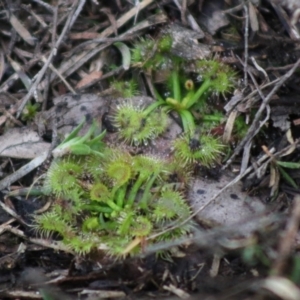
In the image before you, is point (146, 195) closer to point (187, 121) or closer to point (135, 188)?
point (135, 188)

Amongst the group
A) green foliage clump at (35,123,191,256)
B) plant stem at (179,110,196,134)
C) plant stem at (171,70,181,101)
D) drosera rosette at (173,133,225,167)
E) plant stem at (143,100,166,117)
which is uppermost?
plant stem at (171,70,181,101)

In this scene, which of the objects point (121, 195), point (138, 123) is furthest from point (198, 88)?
point (121, 195)

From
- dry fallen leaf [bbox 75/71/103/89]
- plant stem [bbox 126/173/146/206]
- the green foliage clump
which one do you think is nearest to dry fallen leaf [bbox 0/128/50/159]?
the green foliage clump

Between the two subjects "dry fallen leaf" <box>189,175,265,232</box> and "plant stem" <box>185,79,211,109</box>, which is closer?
"dry fallen leaf" <box>189,175,265,232</box>

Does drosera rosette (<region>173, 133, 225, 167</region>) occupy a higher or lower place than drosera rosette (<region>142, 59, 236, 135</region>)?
lower

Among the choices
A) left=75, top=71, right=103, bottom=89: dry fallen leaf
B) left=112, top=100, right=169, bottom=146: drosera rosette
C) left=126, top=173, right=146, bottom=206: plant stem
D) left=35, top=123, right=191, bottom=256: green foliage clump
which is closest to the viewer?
left=35, top=123, right=191, bottom=256: green foliage clump

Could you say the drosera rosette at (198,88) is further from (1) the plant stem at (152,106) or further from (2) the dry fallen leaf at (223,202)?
(2) the dry fallen leaf at (223,202)

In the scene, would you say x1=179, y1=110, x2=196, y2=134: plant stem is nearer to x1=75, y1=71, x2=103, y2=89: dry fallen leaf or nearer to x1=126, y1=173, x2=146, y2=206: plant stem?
x1=126, y1=173, x2=146, y2=206: plant stem
